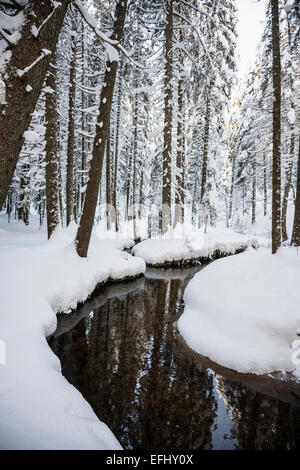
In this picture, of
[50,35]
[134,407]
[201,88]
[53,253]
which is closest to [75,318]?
[53,253]

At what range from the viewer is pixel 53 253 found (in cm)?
760

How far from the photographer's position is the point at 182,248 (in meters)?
14.0

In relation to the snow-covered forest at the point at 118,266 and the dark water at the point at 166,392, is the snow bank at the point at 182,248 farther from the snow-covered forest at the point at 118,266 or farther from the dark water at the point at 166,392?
the dark water at the point at 166,392

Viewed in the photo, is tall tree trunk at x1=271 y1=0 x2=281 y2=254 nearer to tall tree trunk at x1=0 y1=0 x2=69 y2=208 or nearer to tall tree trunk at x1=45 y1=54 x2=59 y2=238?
tall tree trunk at x1=0 y1=0 x2=69 y2=208

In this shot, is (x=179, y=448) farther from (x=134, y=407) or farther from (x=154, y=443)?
(x=134, y=407)

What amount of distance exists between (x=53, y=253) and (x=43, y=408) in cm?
567

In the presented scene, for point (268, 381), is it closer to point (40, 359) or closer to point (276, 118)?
point (40, 359)

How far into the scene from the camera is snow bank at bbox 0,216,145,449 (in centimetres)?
211

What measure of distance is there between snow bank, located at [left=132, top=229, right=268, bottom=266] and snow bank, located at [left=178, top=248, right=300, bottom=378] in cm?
641

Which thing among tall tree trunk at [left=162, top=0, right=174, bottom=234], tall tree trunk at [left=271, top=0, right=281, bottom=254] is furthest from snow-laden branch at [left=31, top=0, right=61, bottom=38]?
tall tree trunk at [left=162, top=0, right=174, bottom=234]

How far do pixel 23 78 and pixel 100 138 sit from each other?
18.3 ft

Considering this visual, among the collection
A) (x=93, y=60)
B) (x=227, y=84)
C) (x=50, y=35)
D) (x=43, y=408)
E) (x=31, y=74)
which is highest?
(x=93, y=60)

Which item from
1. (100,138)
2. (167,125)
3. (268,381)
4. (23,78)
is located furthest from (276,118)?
(23,78)

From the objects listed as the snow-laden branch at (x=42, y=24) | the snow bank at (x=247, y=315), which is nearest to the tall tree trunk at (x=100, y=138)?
the snow bank at (x=247, y=315)
